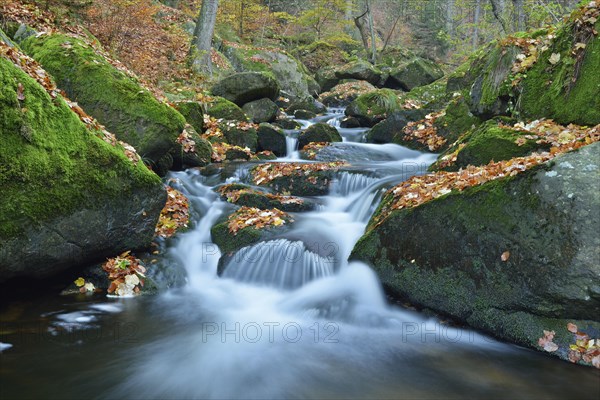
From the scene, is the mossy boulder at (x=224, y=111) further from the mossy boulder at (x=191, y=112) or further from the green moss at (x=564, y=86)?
the green moss at (x=564, y=86)

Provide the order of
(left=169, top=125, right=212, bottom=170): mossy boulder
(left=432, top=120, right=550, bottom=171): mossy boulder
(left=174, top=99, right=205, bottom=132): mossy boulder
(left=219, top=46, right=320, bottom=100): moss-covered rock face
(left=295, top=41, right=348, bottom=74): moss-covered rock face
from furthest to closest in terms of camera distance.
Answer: (left=295, top=41, right=348, bottom=74): moss-covered rock face, (left=219, top=46, right=320, bottom=100): moss-covered rock face, (left=174, top=99, right=205, bottom=132): mossy boulder, (left=169, top=125, right=212, bottom=170): mossy boulder, (left=432, top=120, right=550, bottom=171): mossy boulder

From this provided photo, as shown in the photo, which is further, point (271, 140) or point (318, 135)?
point (318, 135)

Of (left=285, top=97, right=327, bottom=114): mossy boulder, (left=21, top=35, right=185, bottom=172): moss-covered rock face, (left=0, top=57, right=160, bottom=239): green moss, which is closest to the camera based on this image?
(left=0, top=57, right=160, bottom=239): green moss

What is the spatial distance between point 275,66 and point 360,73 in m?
4.94

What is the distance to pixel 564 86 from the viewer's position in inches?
254

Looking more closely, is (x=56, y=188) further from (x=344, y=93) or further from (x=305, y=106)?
(x=344, y=93)

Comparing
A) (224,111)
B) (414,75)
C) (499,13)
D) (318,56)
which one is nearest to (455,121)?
(499,13)

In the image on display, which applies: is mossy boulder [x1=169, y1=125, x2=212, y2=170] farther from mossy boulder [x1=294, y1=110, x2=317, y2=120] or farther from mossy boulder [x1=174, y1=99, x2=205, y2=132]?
mossy boulder [x1=294, y1=110, x2=317, y2=120]

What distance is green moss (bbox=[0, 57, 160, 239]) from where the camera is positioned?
13.7 ft

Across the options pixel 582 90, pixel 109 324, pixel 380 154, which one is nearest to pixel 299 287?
pixel 109 324

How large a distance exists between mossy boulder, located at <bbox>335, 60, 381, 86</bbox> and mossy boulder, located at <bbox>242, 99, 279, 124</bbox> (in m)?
9.97

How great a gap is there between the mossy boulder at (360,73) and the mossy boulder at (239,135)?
1247 centimetres

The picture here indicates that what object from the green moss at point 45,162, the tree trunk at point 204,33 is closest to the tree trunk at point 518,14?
the tree trunk at point 204,33

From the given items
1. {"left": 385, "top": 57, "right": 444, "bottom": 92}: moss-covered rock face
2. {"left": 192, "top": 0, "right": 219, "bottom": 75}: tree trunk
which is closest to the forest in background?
{"left": 192, "top": 0, "right": 219, "bottom": 75}: tree trunk
